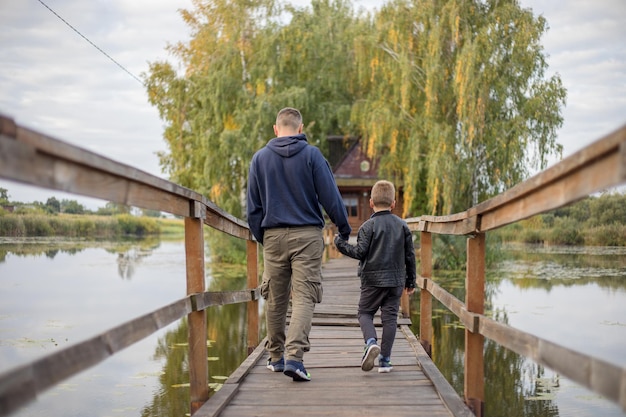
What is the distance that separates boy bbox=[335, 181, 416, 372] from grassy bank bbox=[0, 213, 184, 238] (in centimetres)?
196

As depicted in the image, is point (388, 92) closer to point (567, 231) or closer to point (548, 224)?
point (567, 231)

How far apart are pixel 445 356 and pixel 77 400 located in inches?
184

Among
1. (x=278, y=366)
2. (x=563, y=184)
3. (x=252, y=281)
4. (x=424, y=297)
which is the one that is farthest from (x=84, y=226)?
(x=563, y=184)

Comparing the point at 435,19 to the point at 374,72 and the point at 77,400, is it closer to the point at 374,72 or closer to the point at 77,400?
the point at 374,72

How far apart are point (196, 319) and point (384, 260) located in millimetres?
1397

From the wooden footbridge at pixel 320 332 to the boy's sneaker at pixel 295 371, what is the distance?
50 millimetres

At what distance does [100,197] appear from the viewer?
7.35ft

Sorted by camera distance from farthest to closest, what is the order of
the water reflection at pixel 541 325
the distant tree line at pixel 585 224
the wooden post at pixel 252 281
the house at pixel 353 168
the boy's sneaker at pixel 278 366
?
the house at pixel 353 168, the distant tree line at pixel 585 224, the water reflection at pixel 541 325, the wooden post at pixel 252 281, the boy's sneaker at pixel 278 366

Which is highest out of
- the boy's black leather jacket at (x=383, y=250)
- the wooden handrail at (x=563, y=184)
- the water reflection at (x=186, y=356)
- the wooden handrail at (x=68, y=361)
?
the wooden handrail at (x=563, y=184)

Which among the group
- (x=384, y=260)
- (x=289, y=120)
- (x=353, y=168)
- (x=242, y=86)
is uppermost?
(x=242, y=86)

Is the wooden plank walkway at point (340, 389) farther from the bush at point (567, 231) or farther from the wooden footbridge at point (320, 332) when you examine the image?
the bush at point (567, 231)

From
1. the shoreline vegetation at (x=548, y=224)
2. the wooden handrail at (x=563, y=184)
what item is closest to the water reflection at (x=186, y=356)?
the shoreline vegetation at (x=548, y=224)

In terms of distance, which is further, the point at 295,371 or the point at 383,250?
the point at 383,250

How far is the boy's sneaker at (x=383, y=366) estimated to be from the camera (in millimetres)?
4230
